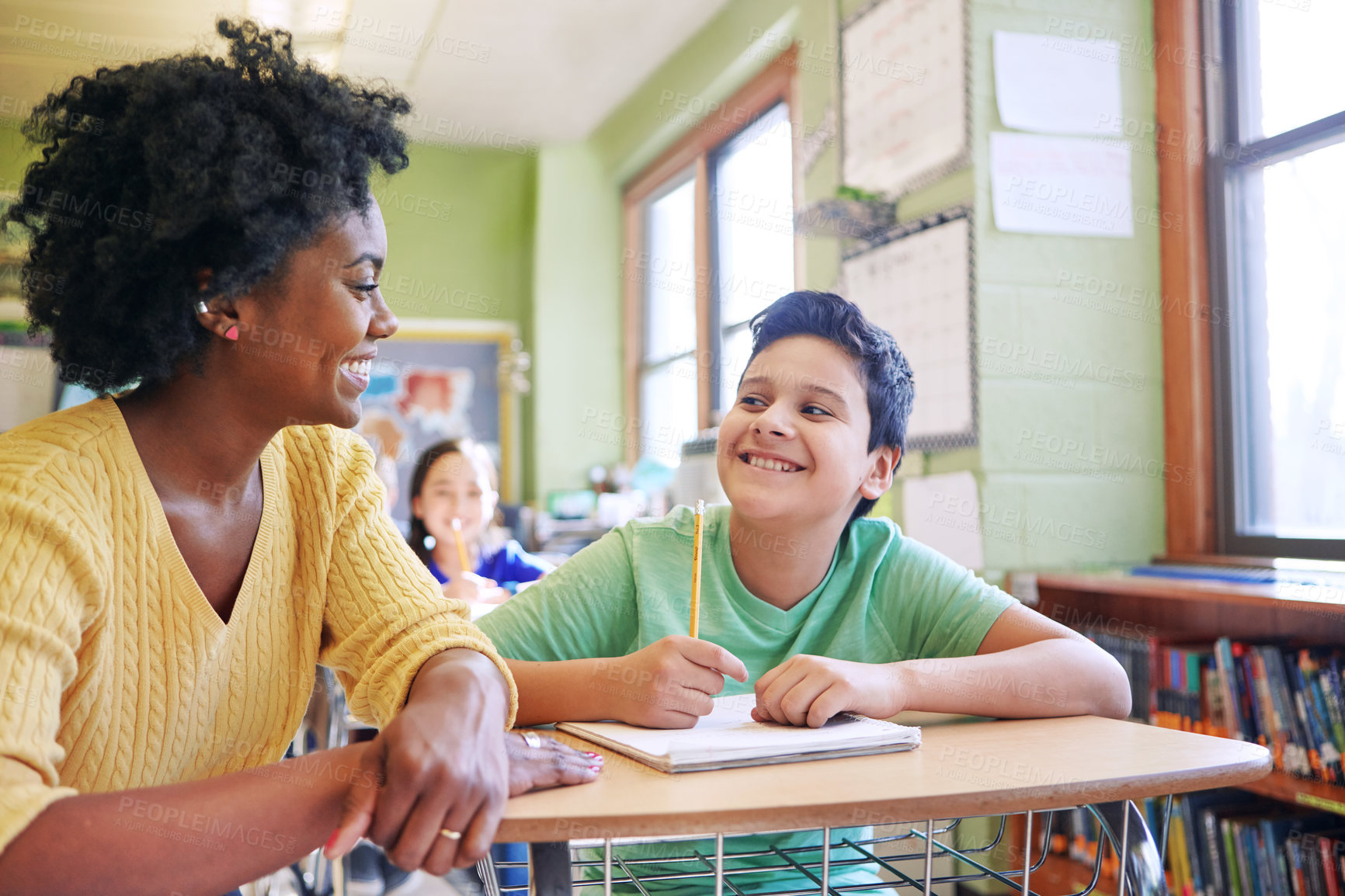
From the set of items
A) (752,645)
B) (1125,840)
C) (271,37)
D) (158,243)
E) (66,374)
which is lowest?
(1125,840)

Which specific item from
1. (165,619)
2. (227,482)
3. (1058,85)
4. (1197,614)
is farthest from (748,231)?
(165,619)

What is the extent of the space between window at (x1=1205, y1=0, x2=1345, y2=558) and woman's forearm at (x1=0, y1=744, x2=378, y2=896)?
2.23 meters

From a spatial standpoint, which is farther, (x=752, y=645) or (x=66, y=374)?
(x=752, y=645)

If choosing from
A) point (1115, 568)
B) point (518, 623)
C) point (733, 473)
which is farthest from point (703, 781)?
point (1115, 568)

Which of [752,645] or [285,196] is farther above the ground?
[285,196]

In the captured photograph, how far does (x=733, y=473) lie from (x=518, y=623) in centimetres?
35

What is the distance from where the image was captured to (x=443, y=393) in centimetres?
618

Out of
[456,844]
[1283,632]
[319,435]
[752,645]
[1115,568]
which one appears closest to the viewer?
[456,844]

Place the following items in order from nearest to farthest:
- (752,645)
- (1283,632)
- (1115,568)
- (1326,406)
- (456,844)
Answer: (456,844) → (752,645) → (1283,632) → (1326,406) → (1115,568)

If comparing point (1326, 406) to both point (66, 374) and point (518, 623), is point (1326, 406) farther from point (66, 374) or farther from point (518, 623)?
point (66, 374)

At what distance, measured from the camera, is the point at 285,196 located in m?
1.00

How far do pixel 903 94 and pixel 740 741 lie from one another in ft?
7.92
